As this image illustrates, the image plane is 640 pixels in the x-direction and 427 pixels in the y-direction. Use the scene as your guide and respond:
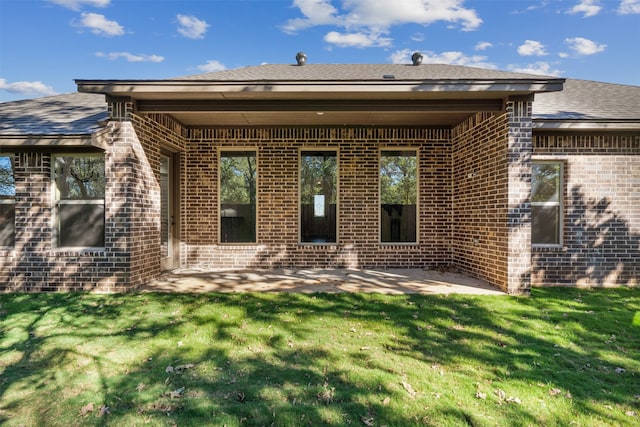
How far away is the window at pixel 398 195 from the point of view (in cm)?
789

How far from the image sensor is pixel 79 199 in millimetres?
6078

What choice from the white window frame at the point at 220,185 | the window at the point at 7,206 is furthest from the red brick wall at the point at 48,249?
the white window frame at the point at 220,185

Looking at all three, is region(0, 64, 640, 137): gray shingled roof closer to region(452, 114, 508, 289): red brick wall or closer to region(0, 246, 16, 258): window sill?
region(452, 114, 508, 289): red brick wall

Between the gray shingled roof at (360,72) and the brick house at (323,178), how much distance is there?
18 cm

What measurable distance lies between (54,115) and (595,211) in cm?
1089

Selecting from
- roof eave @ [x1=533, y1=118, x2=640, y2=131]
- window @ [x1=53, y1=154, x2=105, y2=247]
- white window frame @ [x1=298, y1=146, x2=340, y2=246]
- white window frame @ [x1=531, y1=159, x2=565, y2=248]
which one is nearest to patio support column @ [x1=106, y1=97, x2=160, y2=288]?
window @ [x1=53, y1=154, x2=105, y2=247]

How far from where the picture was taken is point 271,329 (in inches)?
158

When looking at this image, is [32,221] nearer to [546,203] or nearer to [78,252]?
[78,252]

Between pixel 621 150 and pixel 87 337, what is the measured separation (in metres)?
9.17

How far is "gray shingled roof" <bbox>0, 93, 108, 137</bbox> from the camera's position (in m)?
5.87

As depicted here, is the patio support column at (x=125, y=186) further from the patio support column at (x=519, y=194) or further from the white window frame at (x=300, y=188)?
the patio support column at (x=519, y=194)

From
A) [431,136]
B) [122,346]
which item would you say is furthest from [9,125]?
[431,136]

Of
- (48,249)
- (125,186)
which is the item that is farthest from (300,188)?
(48,249)

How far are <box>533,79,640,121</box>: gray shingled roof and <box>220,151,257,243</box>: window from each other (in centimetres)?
594
